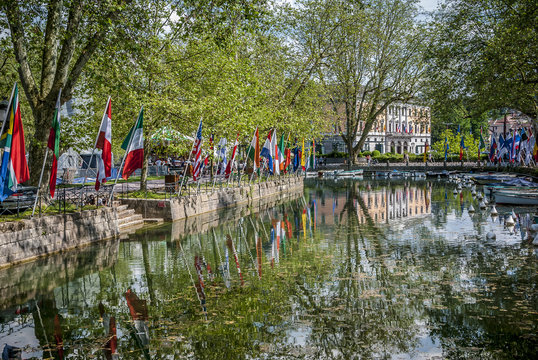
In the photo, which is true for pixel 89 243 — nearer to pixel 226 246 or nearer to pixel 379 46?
pixel 226 246

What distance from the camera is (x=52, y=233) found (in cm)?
1678

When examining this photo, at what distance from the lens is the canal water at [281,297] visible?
883 centimetres

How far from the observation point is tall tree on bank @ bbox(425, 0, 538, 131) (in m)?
24.5

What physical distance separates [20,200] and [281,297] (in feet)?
32.1

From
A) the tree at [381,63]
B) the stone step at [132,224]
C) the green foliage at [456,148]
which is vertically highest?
the tree at [381,63]

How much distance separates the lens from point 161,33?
87.4 feet

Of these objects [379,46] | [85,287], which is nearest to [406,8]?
[379,46]

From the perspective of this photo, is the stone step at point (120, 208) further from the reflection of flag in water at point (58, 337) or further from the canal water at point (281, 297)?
the reflection of flag in water at point (58, 337)

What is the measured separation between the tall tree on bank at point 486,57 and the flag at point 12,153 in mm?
19327

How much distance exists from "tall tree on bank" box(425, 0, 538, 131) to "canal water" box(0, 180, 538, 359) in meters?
9.30

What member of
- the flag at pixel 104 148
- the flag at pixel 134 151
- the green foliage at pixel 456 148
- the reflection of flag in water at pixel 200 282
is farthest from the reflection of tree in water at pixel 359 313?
the green foliage at pixel 456 148

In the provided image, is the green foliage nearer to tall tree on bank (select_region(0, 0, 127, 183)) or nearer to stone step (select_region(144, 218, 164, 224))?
stone step (select_region(144, 218, 164, 224))

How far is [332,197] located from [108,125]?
2507 cm

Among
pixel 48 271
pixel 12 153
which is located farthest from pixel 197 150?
pixel 48 271
